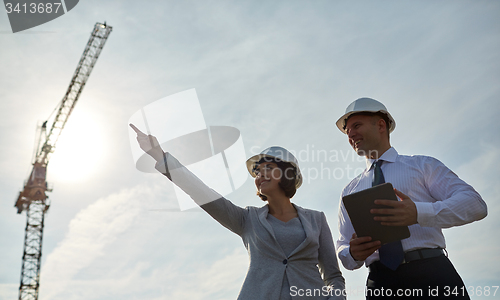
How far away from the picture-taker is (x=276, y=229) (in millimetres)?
4969

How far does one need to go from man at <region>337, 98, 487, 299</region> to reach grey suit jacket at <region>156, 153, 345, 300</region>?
36 cm

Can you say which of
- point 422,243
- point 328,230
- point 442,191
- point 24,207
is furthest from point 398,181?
point 24,207

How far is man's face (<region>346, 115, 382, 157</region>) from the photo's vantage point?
5.02 m

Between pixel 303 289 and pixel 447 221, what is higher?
pixel 447 221

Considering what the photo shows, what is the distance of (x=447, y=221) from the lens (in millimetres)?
3945

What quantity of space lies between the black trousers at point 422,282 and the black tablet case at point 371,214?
1.66ft

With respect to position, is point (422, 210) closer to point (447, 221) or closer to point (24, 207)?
point (447, 221)

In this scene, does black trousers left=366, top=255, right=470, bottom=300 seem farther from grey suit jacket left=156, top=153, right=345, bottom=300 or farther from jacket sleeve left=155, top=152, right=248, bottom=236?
jacket sleeve left=155, top=152, right=248, bottom=236

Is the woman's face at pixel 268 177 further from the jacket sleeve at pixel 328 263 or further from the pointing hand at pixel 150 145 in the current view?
the pointing hand at pixel 150 145

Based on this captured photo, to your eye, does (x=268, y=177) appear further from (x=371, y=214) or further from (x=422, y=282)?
(x=422, y=282)

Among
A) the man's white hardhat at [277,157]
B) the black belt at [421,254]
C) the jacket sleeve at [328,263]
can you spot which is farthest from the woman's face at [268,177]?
the black belt at [421,254]

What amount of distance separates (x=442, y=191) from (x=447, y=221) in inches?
20.0

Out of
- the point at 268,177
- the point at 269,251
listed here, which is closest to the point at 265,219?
the point at 269,251

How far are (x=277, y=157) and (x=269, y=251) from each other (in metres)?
1.35
